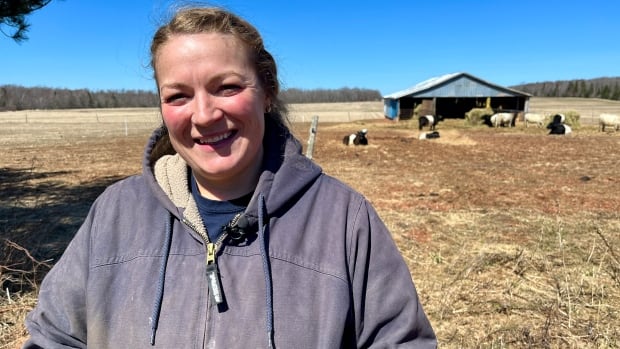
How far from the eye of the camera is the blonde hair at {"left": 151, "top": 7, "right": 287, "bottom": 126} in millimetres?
1347

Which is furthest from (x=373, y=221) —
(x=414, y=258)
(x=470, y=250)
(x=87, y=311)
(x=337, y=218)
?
(x=470, y=250)

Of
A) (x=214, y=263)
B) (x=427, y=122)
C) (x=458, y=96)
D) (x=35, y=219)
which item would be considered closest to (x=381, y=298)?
(x=214, y=263)

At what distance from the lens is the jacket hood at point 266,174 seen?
4.64 ft

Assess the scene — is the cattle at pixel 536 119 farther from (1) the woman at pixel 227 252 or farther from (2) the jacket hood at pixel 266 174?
(1) the woman at pixel 227 252

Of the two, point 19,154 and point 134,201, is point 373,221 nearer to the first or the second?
point 134,201

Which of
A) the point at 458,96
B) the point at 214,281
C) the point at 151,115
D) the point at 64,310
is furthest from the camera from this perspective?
the point at 151,115

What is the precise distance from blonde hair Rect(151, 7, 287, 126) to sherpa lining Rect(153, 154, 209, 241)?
310mm

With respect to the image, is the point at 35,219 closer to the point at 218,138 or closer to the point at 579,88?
the point at 218,138

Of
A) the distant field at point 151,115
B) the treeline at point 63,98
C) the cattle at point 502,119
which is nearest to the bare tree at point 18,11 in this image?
the distant field at point 151,115

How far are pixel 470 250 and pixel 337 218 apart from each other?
4.87m

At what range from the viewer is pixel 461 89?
34.8m

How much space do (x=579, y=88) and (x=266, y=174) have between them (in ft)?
367

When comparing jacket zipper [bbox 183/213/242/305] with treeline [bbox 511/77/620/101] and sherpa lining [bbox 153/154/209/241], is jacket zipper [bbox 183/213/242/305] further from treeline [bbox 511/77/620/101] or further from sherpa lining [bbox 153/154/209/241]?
treeline [bbox 511/77/620/101]

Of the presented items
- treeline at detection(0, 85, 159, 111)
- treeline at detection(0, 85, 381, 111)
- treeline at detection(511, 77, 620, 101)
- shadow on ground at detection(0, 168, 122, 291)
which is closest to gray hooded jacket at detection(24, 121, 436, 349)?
shadow on ground at detection(0, 168, 122, 291)
